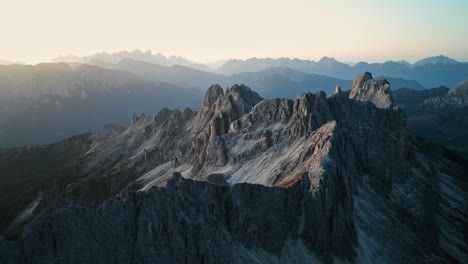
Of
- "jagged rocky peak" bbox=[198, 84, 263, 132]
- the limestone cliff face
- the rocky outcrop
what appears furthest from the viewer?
"jagged rocky peak" bbox=[198, 84, 263, 132]

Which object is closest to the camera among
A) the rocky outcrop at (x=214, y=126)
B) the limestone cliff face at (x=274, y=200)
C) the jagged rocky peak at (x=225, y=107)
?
the limestone cliff face at (x=274, y=200)

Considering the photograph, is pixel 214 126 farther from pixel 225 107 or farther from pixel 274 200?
pixel 274 200

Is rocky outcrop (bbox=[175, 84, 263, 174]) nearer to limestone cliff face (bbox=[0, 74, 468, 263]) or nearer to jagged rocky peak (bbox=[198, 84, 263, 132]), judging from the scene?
jagged rocky peak (bbox=[198, 84, 263, 132])

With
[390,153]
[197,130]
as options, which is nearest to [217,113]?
[197,130]

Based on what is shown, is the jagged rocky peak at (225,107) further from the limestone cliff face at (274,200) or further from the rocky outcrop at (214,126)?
the limestone cliff face at (274,200)

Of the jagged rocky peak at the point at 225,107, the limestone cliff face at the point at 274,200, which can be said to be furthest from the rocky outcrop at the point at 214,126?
the limestone cliff face at the point at 274,200

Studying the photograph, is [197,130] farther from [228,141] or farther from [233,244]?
[233,244]

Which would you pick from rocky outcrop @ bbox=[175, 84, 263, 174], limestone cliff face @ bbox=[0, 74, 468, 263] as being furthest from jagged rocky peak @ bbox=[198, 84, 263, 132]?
limestone cliff face @ bbox=[0, 74, 468, 263]

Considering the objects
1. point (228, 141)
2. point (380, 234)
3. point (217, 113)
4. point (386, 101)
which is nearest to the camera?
point (380, 234)
